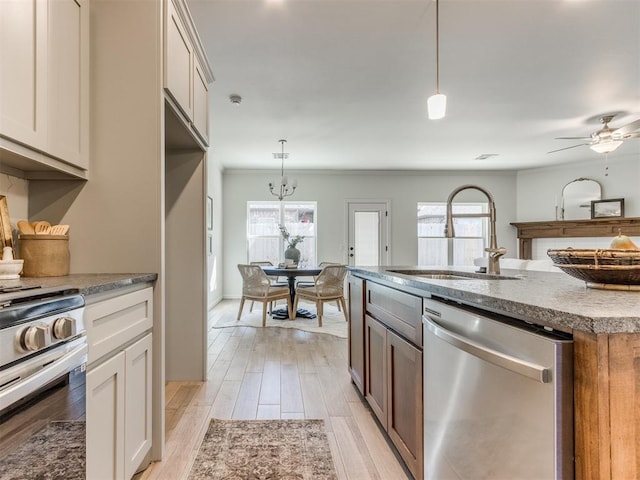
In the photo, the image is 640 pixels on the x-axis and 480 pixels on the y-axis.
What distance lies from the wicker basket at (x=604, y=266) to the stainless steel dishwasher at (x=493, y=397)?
351mm

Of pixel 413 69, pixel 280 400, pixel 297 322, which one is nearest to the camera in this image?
pixel 280 400

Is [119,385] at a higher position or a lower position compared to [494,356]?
lower

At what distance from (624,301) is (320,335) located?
3396mm

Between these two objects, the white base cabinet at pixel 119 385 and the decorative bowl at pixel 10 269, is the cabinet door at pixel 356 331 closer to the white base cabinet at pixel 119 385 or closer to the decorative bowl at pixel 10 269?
the white base cabinet at pixel 119 385

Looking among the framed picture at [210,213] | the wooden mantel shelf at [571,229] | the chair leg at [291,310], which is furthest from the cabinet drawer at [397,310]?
the wooden mantel shelf at [571,229]

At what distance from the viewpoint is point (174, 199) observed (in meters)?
2.63

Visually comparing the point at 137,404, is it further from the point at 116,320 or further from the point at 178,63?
the point at 178,63

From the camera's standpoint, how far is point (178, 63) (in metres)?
1.91

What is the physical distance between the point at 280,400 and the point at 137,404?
1.06 meters

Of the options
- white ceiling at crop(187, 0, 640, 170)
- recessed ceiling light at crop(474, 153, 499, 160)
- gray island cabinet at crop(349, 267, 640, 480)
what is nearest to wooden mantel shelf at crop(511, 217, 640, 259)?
white ceiling at crop(187, 0, 640, 170)

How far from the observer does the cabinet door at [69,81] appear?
140cm

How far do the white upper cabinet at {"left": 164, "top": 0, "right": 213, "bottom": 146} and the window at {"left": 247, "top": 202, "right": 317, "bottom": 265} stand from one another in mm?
4335

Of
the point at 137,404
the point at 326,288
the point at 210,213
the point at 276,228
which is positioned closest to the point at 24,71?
the point at 137,404

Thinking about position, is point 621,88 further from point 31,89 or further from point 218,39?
point 31,89
